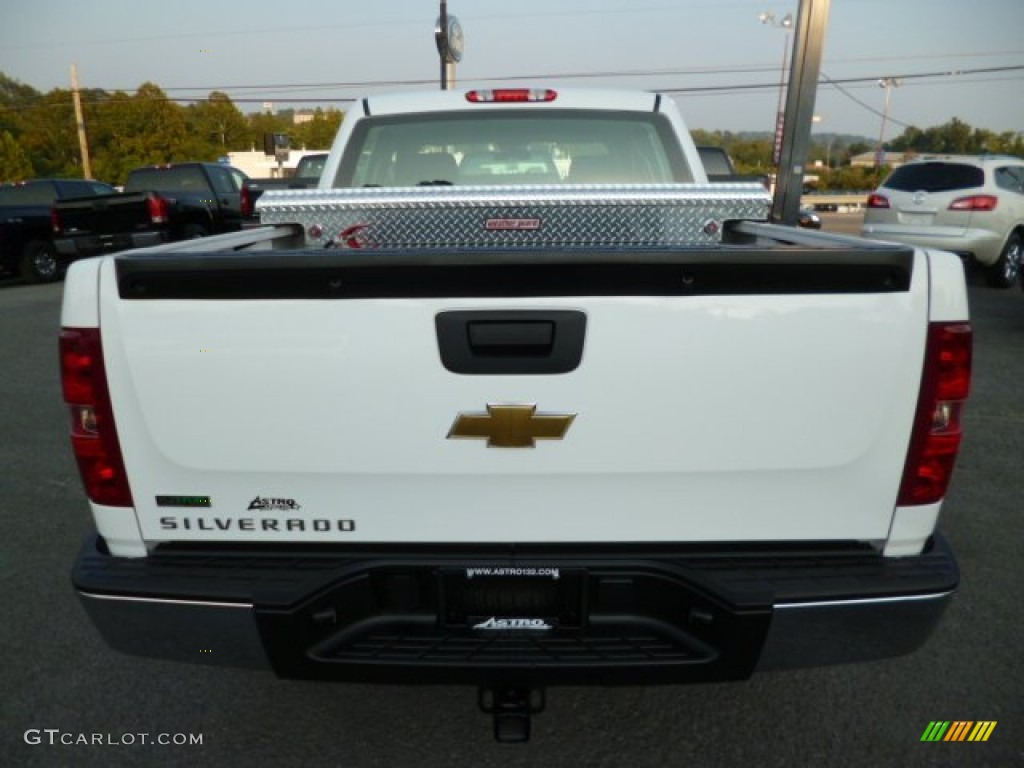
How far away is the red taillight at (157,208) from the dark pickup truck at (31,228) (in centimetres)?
64

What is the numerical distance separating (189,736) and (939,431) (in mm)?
2332

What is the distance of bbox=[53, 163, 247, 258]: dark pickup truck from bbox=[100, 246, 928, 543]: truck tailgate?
10.4 m

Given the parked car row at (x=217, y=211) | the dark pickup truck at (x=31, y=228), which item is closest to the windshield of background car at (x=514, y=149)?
the parked car row at (x=217, y=211)

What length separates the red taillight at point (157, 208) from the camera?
1313 cm

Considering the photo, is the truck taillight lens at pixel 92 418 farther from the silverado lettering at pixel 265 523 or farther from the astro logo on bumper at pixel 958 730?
the astro logo on bumper at pixel 958 730

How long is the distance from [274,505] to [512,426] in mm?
611

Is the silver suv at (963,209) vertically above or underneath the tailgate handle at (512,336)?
underneath

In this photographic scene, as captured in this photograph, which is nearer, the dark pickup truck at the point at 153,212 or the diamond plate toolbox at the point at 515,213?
the diamond plate toolbox at the point at 515,213

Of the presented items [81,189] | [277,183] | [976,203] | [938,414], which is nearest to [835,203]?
[976,203]

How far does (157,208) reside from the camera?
43.6ft

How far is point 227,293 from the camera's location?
1722 mm

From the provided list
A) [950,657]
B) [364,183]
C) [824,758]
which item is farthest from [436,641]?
[364,183]

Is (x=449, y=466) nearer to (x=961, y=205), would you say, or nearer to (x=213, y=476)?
(x=213, y=476)

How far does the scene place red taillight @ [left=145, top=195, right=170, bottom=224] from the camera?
13.1m
